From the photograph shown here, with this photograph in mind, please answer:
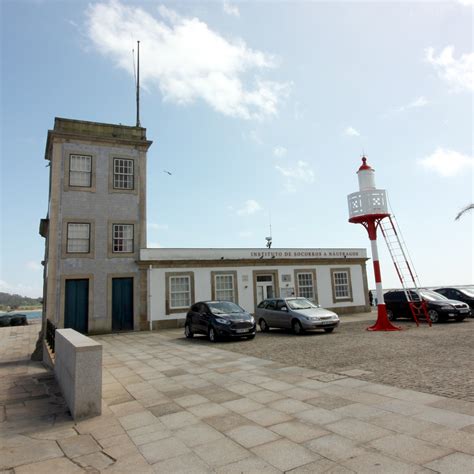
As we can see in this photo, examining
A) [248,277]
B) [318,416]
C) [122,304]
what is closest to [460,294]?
[248,277]

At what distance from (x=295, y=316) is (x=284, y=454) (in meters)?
11.7

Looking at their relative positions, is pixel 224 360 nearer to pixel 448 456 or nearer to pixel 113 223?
pixel 448 456

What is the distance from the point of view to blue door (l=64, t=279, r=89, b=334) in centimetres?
1931

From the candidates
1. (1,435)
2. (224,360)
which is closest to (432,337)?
(224,360)

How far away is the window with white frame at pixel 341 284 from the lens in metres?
26.3

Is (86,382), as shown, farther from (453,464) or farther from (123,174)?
(123,174)

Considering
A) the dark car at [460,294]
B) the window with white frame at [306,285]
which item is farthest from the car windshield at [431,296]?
the window with white frame at [306,285]

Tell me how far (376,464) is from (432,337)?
10.5 m

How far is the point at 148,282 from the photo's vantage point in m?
21.0

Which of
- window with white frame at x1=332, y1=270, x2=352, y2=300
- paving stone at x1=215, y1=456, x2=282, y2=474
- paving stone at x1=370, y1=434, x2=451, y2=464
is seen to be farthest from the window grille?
paving stone at x1=370, y1=434, x2=451, y2=464

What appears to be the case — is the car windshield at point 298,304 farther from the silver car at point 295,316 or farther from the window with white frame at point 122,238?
the window with white frame at point 122,238

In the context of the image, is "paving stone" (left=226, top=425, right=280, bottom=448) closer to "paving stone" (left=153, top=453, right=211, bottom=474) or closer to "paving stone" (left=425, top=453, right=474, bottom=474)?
"paving stone" (left=153, top=453, right=211, bottom=474)

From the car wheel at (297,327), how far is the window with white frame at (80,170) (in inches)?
529

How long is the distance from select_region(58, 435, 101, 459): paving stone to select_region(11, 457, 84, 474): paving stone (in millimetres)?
168
